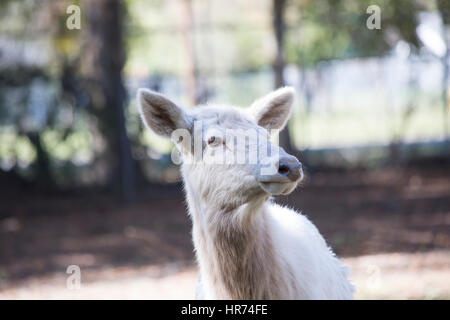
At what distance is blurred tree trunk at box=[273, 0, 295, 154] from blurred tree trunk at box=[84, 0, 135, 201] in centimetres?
359

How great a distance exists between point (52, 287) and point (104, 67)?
6.21 metres

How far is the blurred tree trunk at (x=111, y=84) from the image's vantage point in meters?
13.5

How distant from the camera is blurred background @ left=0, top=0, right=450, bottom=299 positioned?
9523mm

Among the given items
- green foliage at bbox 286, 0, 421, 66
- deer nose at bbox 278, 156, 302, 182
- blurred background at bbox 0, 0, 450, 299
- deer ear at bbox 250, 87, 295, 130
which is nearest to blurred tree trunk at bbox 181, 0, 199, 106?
blurred background at bbox 0, 0, 450, 299

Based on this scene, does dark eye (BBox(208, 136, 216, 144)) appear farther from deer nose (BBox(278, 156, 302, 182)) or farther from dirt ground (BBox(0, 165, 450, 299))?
dirt ground (BBox(0, 165, 450, 299))

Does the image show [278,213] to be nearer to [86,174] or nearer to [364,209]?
[364,209]

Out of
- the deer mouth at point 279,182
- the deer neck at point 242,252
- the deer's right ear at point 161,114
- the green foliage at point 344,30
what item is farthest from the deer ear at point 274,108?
the green foliage at point 344,30

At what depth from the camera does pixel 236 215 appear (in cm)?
404

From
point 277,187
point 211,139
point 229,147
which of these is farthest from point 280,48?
point 277,187

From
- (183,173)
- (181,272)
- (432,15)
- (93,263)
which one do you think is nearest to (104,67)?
(93,263)

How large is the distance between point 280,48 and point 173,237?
19.0 feet

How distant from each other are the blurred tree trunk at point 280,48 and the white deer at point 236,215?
32.7ft

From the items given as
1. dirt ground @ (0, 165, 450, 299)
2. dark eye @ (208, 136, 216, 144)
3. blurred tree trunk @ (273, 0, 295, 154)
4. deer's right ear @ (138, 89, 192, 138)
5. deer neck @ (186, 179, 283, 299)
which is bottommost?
dirt ground @ (0, 165, 450, 299)

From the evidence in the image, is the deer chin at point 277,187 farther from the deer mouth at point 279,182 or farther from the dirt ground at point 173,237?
the dirt ground at point 173,237
